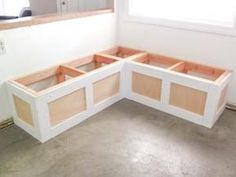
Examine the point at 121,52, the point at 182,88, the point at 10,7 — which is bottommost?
the point at 182,88

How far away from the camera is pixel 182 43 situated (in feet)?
9.22

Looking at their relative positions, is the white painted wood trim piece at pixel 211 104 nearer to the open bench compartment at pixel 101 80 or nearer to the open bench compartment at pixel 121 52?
the open bench compartment at pixel 101 80

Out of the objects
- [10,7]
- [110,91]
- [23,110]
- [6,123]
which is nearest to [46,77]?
[23,110]

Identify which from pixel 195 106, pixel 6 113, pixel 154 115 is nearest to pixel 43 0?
pixel 6 113

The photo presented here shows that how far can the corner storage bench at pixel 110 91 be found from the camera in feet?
7.02

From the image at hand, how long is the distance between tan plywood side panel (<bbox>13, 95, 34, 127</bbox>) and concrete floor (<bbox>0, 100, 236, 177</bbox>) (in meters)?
0.14

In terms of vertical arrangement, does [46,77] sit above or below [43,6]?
below

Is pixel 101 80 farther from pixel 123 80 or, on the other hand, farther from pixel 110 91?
pixel 123 80

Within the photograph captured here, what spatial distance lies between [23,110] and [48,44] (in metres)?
0.74

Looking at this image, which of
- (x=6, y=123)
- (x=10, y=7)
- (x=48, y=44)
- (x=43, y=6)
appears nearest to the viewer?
(x=6, y=123)

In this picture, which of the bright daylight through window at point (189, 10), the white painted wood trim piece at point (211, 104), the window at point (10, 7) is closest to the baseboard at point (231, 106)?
the white painted wood trim piece at point (211, 104)

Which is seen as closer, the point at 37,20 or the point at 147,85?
the point at 37,20

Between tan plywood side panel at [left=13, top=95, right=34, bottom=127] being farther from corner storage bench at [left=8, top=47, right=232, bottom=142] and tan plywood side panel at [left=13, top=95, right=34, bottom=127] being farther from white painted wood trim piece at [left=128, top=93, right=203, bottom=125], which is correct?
white painted wood trim piece at [left=128, top=93, right=203, bottom=125]

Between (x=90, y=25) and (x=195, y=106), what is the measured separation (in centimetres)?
153
